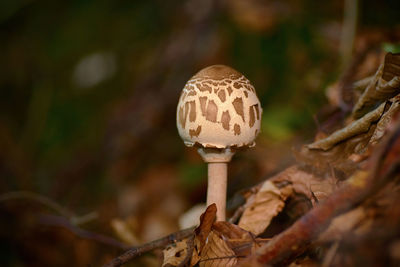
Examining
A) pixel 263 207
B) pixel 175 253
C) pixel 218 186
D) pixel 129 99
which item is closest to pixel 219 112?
pixel 218 186

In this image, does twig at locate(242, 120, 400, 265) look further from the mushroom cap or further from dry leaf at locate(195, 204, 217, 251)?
the mushroom cap

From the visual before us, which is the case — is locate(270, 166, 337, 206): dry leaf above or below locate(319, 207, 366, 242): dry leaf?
above

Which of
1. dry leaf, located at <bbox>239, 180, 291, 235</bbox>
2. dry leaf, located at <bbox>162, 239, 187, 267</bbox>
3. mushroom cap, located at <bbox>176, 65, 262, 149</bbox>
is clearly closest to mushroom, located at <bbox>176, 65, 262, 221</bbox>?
mushroom cap, located at <bbox>176, 65, 262, 149</bbox>

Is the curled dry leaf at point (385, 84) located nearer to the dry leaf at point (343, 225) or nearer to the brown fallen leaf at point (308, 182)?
the brown fallen leaf at point (308, 182)

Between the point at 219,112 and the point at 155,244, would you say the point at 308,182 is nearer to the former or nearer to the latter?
the point at 219,112

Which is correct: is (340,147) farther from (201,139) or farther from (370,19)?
(370,19)

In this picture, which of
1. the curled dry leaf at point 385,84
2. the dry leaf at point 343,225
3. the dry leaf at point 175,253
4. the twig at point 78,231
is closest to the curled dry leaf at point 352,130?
the curled dry leaf at point 385,84
